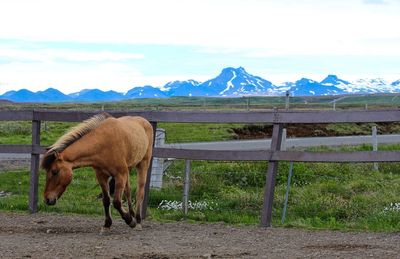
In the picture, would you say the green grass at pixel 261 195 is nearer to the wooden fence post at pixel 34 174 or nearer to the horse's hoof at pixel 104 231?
the wooden fence post at pixel 34 174

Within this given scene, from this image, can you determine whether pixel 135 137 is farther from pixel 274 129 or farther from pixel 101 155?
pixel 274 129

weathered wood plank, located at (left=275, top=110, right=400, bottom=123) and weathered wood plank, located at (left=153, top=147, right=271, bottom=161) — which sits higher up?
weathered wood plank, located at (left=275, top=110, right=400, bottom=123)

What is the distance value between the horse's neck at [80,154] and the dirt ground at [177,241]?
3.07 ft

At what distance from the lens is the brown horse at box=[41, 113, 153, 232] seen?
327 inches

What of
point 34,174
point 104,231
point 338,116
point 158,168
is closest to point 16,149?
point 34,174

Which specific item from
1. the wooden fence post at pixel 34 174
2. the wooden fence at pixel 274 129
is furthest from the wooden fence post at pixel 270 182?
the wooden fence post at pixel 34 174

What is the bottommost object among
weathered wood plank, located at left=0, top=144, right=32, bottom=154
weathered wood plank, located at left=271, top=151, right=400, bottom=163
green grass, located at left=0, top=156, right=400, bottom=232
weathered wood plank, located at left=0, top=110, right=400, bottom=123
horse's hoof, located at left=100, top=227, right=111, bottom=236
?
green grass, located at left=0, top=156, right=400, bottom=232

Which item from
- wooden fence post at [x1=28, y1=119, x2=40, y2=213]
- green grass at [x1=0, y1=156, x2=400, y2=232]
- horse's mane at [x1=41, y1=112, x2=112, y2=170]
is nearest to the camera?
horse's mane at [x1=41, y1=112, x2=112, y2=170]

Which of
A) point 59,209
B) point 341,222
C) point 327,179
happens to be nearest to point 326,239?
point 341,222

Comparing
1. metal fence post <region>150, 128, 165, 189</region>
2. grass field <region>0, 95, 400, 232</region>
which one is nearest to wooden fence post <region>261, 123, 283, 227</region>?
grass field <region>0, 95, 400, 232</region>

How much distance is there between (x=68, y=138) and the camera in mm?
8586

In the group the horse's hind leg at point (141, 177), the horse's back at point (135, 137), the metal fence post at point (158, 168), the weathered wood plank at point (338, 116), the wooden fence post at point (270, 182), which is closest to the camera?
the weathered wood plank at point (338, 116)

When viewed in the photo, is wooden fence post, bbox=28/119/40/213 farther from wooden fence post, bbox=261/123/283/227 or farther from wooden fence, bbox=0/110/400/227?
wooden fence post, bbox=261/123/283/227

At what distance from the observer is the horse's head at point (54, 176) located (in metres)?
8.27
